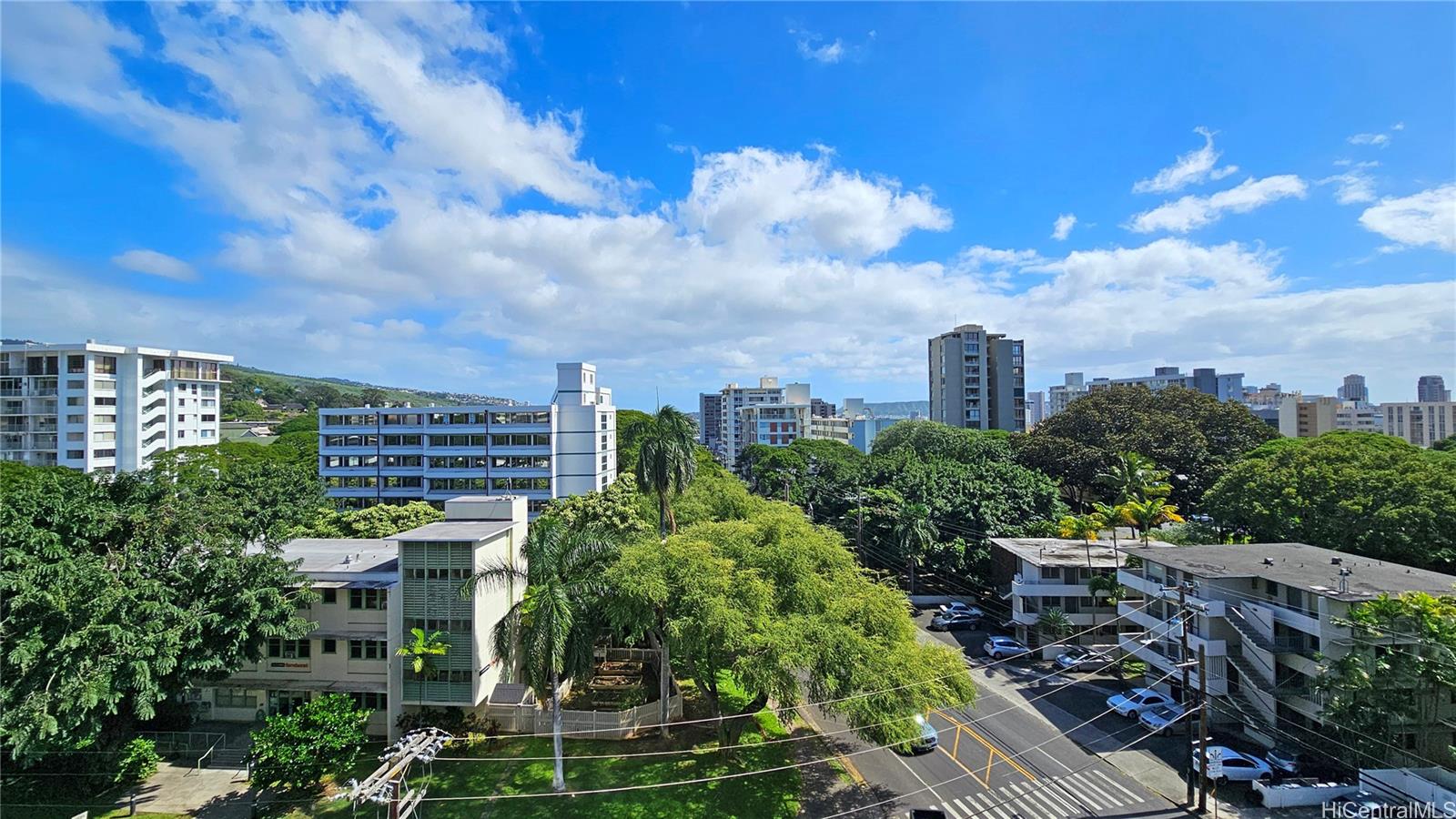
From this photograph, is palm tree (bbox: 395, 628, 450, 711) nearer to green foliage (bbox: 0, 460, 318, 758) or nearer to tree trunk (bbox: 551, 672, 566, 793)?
green foliage (bbox: 0, 460, 318, 758)

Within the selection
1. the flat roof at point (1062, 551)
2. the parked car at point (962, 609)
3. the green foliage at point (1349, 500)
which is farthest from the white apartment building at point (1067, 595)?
the green foliage at point (1349, 500)

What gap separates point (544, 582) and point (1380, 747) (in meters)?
27.9

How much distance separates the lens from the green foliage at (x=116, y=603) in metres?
18.8

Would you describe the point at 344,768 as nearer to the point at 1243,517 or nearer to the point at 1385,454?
the point at 1243,517

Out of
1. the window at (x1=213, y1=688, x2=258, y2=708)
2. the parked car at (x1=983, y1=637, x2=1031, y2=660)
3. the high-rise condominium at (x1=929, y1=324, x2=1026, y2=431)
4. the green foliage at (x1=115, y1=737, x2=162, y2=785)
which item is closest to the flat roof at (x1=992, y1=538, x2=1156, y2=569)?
the parked car at (x1=983, y1=637, x2=1031, y2=660)

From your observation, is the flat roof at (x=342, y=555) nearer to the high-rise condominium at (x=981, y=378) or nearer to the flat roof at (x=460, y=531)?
the flat roof at (x=460, y=531)

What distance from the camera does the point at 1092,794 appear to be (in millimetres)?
21688

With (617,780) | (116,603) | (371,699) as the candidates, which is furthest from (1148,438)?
(116,603)

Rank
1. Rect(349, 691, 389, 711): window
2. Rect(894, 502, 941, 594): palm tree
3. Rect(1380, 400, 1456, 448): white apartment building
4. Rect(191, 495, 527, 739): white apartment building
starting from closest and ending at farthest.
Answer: Rect(191, 495, 527, 739): white apartment building < Rect(349, 691, 389, 711): window < Rect(894, 502, 941, 594): palm tree < Rect(1380, 400, 1456, 448): white apartment building

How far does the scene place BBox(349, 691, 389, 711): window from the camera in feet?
81.3

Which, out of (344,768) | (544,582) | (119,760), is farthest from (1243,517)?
(119,760)

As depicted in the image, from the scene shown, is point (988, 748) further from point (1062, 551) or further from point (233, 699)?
point (233, 699)

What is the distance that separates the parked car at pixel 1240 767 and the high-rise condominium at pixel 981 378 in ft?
250

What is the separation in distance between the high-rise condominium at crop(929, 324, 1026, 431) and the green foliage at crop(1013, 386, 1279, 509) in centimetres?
2671
